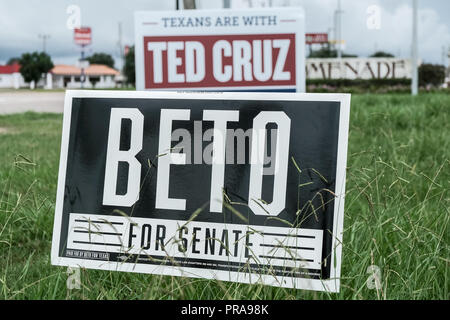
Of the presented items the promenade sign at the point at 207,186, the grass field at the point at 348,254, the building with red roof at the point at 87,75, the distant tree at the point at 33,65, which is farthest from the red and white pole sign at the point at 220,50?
the building with red roof at the point at 87,75

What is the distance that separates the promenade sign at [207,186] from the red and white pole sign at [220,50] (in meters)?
2.18

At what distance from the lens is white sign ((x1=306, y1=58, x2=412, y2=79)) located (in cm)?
3266

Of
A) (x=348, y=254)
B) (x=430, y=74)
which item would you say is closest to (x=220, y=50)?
(x=348, y=254)

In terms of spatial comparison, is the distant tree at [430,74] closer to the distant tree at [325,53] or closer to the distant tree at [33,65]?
the distant tree at [325,53]

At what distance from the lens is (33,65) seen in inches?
2405

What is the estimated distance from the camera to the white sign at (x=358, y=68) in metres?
32.7

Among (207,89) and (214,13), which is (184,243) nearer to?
(207,89)

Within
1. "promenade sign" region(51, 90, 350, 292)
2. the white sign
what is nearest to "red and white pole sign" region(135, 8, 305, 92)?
"promenade sign" region(51, 90, 350, 292)

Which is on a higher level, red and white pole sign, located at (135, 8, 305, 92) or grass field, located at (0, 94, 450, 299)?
red and white pole sign, located at (135, 8, 305, 92)

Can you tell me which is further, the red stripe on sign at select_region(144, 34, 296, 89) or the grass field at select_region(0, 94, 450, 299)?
the red stripe on sign at select_region(144, 34, 296, 89)

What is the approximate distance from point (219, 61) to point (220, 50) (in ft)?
0.27

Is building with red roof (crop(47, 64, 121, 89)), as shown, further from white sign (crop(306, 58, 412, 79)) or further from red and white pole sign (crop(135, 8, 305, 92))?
red and white pole sign (crop(135, 8, 305, 92))
